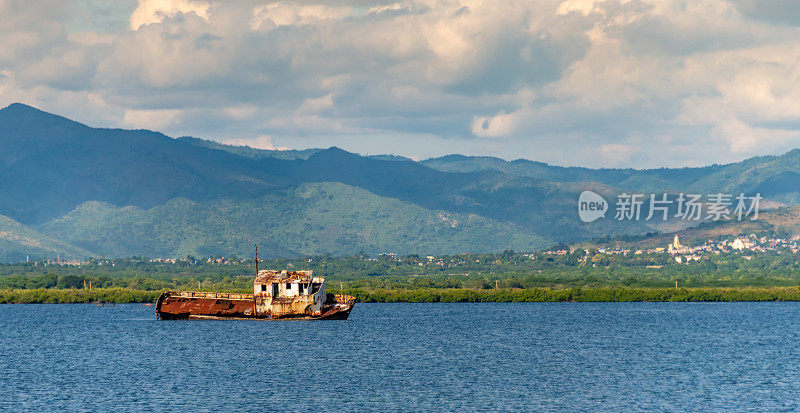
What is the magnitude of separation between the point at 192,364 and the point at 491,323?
74696 mm

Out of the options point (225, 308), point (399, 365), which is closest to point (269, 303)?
point (225, 308)

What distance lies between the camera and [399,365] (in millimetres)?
111562

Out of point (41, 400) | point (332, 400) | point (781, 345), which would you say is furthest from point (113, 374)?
point (781, 345)

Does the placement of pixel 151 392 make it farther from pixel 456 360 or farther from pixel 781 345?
pixel 781 345

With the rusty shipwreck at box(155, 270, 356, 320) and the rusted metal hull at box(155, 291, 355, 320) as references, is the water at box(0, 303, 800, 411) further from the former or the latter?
the rusty shipwreck at box(155, 270, 356, 320)

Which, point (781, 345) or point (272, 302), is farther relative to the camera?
point (272, 302)

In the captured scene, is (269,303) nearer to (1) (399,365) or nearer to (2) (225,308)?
(2) (225,308)

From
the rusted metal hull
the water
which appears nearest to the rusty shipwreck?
the rusted metal hull

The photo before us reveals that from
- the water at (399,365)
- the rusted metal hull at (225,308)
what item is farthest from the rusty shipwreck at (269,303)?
the water at (399,365)

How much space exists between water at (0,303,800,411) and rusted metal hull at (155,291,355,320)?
6.41ft

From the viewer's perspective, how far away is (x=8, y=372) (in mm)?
107312

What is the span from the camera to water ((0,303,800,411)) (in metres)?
87.1

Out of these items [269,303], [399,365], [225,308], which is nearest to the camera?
[399,365]

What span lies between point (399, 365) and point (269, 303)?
Result: 174 ft
